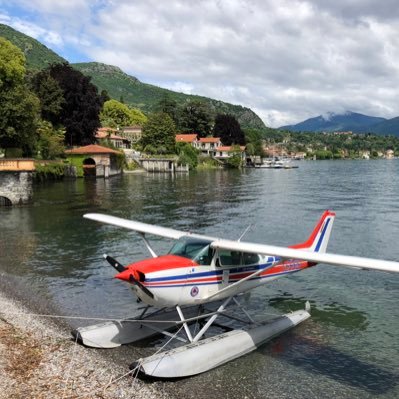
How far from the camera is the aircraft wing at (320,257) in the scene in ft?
28.9

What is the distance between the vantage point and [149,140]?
346 ft

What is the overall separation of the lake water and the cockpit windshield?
246cm

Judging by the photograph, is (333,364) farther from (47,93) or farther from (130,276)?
(47,93)

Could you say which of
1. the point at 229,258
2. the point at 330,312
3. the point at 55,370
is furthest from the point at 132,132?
the point at 55,370

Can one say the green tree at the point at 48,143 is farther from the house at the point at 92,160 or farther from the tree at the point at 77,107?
the tree at the point at 77,107

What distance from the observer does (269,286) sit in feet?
52.7

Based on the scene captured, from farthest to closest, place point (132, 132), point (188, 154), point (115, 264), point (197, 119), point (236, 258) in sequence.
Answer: point (197, 119), point (132, 132), point (188, 154), point (236, 258), point (115, 264)

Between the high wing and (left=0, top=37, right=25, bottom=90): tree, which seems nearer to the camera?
the high wing

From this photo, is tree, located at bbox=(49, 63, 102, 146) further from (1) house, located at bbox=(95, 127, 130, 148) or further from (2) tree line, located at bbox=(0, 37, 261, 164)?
(1) house, located at bbox=(95, 127, 130, 148)

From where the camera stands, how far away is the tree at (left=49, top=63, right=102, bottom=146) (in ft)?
263

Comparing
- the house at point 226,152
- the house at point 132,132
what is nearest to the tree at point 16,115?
the house at point 132,132

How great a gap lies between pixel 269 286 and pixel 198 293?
255 inches

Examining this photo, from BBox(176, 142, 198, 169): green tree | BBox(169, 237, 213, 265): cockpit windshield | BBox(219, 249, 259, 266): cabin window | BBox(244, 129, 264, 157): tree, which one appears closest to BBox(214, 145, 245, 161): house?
BBox(244, 129, 264, 157): tree

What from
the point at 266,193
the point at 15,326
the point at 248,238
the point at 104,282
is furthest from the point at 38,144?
the point at 15,326
